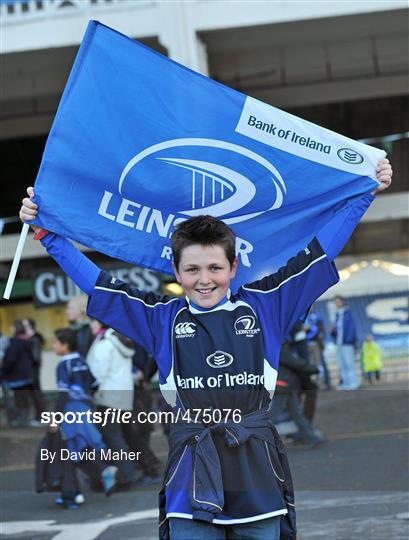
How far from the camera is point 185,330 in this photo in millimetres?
3830

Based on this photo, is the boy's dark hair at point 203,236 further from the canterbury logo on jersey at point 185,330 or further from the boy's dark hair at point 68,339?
the boy's dark hair at point 68,339

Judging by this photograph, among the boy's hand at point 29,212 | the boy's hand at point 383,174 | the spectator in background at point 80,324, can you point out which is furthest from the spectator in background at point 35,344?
the boy's hand at point 383,174

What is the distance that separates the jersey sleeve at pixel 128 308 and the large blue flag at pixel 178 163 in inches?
28.2

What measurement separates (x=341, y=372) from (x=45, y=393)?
36.5ft

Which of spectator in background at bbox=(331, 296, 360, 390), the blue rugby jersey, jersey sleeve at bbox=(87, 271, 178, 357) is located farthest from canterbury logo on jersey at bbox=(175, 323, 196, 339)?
spectator in background at bbox=(331, 296, 360, 390)

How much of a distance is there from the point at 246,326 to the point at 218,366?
21 cm

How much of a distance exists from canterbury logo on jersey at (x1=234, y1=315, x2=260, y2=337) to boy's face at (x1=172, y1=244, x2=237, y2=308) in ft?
0.38

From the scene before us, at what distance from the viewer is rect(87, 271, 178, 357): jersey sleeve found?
400cm

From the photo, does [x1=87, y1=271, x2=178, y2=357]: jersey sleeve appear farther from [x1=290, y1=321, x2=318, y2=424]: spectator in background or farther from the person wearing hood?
the person wearing hood

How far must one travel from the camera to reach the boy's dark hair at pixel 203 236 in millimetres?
3867

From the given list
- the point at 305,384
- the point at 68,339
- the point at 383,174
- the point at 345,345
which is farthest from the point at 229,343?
the point at 345,345

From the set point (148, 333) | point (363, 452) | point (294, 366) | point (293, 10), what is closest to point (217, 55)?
point (293, 10)

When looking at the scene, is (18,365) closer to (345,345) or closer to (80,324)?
(80,324)

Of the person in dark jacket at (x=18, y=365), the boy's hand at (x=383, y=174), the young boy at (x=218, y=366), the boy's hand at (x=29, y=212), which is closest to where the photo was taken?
the young boy at (x=218, y=366)
